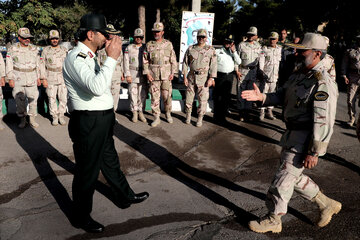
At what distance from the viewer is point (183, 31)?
359 inches

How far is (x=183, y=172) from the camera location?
434cm

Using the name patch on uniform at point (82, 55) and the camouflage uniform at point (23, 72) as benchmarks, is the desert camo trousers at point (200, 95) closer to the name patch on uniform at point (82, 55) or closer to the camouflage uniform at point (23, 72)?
the camouflage uniform at point (23, 72)

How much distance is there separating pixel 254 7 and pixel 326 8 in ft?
57.6

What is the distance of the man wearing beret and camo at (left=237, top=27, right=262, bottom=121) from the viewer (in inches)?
265

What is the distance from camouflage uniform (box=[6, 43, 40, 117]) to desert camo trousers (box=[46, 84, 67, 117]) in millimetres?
287

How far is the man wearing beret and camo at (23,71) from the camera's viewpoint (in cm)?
574

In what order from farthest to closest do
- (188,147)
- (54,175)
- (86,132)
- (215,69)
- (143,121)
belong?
1. (143,121)
2. (215,69)
3. (188,147)
4. (54,175)
5. (86,132)

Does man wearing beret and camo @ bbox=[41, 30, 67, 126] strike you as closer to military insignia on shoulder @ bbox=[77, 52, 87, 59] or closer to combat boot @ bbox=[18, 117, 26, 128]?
combat boot @ bbox=[18, 117, 26, 128]

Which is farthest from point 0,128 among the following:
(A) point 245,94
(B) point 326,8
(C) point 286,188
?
(B) point 326,8

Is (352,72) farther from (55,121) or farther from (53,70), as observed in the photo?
(55,121)

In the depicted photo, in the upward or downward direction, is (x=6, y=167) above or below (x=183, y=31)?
below

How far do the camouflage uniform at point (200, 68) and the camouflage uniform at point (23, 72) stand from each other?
2988mm

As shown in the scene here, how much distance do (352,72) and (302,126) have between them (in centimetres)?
468

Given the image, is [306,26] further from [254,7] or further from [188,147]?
[188,147]
